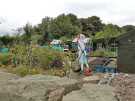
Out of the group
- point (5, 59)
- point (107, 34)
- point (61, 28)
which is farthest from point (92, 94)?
point (61, 28)

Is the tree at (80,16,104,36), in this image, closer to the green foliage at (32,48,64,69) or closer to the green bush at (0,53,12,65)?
the green bush at (0,53,12,65)

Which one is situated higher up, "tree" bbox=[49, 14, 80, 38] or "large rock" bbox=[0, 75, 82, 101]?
"tree" bbox=[49, 14, 80, 38]

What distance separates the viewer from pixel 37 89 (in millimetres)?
4586

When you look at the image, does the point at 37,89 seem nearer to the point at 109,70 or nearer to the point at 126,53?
the point at 126,53

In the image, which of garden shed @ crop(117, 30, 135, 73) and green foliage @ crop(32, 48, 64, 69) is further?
green foliage @ crop(32, 48, 64, 69)

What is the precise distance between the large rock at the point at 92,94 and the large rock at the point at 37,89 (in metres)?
0.14

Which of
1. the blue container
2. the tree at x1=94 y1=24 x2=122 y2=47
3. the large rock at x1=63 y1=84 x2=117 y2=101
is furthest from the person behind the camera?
the tree at x1=94 y1=24 x2=122 y2=47

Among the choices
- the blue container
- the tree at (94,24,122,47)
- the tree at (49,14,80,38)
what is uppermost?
the tree at (49,14,80,38)

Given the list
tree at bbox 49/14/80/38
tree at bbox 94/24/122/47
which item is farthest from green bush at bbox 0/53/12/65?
tree at bbox 49/14/80/38

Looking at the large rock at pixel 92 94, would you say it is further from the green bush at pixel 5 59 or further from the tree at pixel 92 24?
the tree at pixel 92 24

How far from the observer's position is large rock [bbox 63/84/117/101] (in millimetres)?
4323

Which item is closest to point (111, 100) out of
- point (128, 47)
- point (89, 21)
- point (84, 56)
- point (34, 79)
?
point (34, 79)

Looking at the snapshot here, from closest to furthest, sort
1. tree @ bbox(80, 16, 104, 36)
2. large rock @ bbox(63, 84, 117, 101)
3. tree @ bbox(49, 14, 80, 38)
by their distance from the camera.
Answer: large rock @ bbox(63, 84, 117, 101)
tree @ bbox(49, 14, 80, 38)
tree @ bbox(80, 16, 104, 36)

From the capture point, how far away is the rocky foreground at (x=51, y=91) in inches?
173
